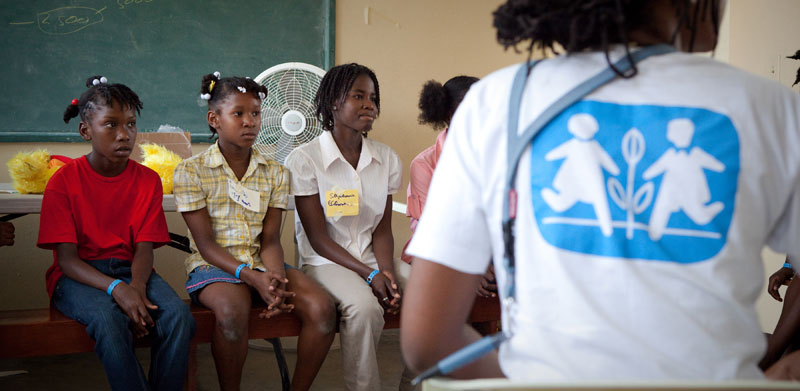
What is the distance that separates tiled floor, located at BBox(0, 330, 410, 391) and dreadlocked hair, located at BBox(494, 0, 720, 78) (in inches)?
84.3

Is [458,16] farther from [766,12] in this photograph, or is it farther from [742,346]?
[742,346]

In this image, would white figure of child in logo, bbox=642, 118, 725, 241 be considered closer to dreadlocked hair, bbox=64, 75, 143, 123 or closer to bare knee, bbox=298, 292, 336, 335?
bare knee, bbox=298, 292, 336, 335

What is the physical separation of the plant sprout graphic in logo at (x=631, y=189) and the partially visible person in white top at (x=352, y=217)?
1529mm

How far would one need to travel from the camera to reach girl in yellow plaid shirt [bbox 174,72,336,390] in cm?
207

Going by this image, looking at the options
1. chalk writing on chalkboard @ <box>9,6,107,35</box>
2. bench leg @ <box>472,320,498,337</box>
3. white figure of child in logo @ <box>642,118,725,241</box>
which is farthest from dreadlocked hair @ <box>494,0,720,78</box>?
chalk writing on chalkboard @ <box>9,6,107,35</box>

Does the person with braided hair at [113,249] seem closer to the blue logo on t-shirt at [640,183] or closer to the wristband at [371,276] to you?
the wristband at [371,276]

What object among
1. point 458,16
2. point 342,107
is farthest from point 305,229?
point 458,16

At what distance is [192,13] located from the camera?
3.53 metres

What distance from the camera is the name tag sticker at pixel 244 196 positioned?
90.9 inches

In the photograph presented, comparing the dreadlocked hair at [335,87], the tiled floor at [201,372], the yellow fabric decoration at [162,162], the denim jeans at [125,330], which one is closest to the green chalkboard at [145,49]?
the yellow fabric decoration at [162,162]

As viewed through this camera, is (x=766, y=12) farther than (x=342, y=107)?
Yes

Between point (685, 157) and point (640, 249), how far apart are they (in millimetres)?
118

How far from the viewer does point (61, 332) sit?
1.93 m

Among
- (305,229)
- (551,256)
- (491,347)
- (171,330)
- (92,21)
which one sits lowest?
(171,330)
